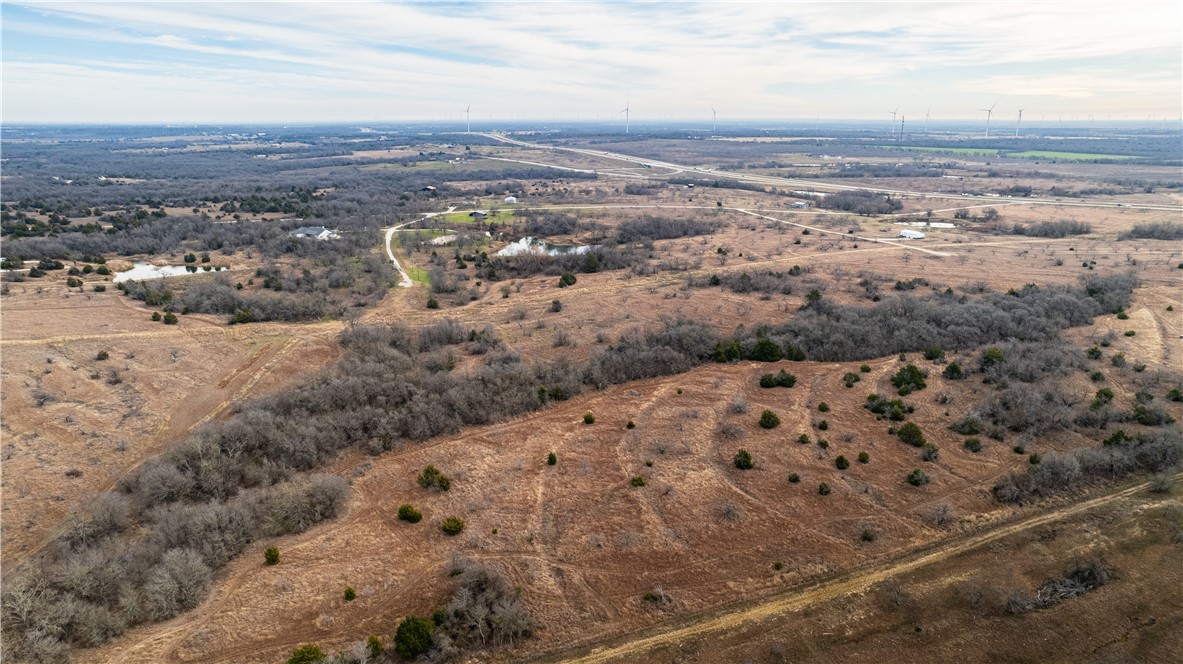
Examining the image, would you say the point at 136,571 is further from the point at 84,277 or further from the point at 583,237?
the point at 583,237

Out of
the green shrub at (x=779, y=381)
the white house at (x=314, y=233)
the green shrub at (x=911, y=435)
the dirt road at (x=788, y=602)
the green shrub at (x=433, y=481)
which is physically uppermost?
the white house at (x=314, y=233)

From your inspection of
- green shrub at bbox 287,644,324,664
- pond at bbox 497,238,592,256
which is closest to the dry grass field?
green shrub at bbox 287,644,324,664

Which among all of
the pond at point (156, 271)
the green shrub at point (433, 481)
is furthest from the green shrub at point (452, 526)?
the pond at point (156, 271)

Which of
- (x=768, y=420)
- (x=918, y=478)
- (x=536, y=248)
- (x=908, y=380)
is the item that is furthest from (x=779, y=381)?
(x=536, y=248)

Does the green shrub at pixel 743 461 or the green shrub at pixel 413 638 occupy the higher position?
the green shrub at pixel 743 461

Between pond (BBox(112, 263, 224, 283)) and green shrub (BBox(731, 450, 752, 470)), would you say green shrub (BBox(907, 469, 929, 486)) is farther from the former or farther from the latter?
pond (BBox(112, 263, 224, 283))

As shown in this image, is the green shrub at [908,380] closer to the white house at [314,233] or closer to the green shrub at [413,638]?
the green shrub at [413,638]
